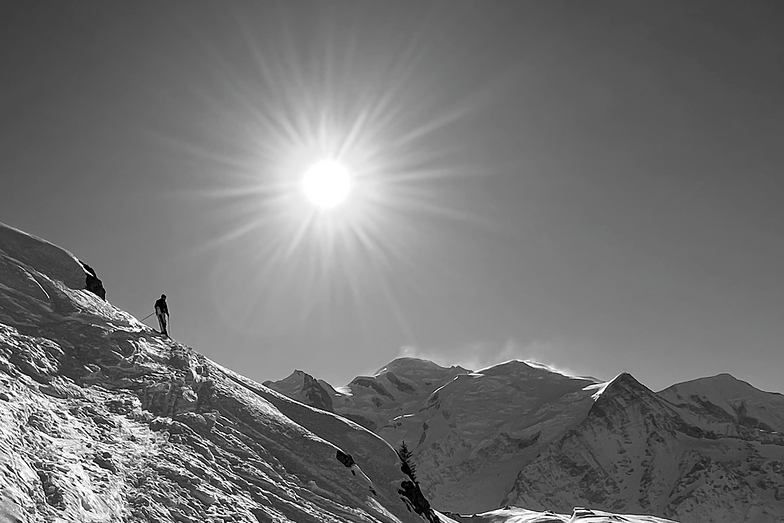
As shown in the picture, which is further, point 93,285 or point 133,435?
point 93,285

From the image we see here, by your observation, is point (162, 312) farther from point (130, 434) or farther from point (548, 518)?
point (548, 518)

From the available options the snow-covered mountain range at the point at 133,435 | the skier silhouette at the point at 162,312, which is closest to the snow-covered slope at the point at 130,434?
the snow-covered mountain range at the point at 133,435

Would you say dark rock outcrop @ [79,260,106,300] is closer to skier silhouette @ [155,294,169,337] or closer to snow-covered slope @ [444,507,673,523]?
skier silhouette @ [155,294,169,337]

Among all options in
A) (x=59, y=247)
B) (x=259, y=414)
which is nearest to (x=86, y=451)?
(x=259, y=414)

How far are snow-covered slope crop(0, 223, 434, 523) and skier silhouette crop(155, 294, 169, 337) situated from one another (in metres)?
2.79

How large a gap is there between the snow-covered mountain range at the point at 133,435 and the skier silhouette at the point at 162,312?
9.03ft

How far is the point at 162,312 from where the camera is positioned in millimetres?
40438

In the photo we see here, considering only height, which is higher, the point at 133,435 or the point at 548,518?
the point at 548,518

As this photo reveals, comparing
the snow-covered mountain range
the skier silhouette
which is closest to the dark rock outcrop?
the snow-covered mountain range

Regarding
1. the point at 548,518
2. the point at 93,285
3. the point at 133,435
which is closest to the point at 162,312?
the point at 93,285

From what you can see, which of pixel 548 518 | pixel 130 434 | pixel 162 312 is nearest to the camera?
pixel 130 434

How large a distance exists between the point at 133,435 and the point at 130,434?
14 cm

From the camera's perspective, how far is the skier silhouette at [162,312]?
40.2m

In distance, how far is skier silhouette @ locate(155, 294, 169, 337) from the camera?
4022cm
